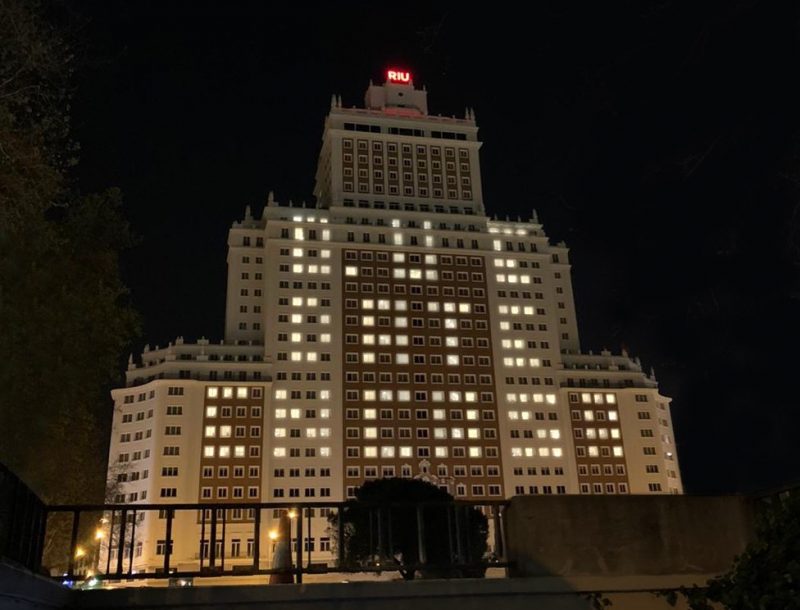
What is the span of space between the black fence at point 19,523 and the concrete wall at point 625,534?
686cm

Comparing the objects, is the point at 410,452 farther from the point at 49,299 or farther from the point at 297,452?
the point at 49,299

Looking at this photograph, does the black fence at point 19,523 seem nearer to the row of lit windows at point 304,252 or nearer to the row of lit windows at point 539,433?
the row of lit windows at point 539,433

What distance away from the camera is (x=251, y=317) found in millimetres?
112250

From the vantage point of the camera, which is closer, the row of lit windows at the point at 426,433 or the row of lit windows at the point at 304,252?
the row of lit windows at the point at 426,433

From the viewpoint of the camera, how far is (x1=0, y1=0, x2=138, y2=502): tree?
1321cm

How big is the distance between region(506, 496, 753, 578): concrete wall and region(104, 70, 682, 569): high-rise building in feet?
274

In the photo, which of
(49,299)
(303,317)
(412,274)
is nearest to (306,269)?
(303,317)

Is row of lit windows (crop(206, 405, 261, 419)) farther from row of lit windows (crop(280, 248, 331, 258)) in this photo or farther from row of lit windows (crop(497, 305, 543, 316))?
row of lit windows (crop(497, 305, 543, 316))

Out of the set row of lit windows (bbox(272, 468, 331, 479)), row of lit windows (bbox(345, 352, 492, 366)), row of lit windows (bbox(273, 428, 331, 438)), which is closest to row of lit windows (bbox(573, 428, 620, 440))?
row of lit windows (bbox(345, 352, 492, 366))

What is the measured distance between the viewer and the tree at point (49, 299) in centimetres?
1321

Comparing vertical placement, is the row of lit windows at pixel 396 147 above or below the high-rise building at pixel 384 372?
above

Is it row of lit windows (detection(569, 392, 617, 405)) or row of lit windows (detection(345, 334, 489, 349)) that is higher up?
row of lit windows (detection(345, 334, 489, 349))

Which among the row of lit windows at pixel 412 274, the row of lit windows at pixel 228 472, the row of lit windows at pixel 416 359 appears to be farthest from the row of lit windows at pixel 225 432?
the row of lit windows at pixel 412 274

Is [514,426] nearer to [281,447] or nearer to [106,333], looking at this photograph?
[281,447]
